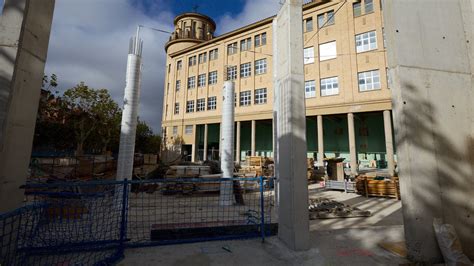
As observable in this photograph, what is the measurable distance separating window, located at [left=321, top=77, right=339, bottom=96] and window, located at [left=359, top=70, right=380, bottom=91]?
203 cm

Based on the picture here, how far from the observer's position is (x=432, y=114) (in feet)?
13.1

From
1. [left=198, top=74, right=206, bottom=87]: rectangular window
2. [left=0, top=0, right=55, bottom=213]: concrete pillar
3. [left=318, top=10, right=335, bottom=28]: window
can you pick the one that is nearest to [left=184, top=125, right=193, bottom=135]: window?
[left=198, top=74, right=206, bottom=87]: rectangular window

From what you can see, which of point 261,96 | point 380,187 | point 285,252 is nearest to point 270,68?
point 261,96

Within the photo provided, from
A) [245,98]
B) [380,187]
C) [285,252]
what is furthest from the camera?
[245,98]

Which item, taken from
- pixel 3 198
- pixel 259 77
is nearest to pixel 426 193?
pixel 3 198

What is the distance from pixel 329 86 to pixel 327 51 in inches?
143

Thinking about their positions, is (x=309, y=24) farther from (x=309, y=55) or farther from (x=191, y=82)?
(x=191, y=82)

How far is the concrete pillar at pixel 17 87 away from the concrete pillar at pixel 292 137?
4620 millimetres

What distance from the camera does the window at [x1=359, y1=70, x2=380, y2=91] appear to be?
19.0 m

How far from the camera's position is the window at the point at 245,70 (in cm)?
2712

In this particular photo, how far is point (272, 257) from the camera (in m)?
3.98

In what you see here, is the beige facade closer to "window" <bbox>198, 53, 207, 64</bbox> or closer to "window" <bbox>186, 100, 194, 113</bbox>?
"window" <bbox>186, 100, 194, 113</bbox>

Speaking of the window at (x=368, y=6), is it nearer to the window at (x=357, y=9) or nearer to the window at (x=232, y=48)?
the window at (x=357, y=9)

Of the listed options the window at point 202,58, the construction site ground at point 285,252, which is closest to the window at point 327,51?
the window at point 202,58
